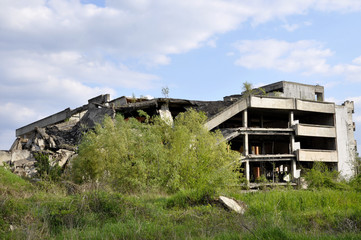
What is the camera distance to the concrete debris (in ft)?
38.2

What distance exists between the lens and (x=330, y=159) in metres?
29.9

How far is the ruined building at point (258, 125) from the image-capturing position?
2436cm

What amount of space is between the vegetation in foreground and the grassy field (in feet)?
0.10

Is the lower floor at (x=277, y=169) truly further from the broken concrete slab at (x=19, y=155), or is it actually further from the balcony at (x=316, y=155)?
the broken concrete slab at (x=19, y=155)

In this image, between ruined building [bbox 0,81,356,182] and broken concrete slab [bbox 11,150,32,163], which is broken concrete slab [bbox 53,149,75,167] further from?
broken concrete slab [bbox 11,150,32,163]

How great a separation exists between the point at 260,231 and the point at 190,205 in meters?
5.09

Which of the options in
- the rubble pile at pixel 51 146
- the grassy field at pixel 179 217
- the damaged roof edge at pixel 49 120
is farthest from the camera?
the damaged roof edge at pixel 49 120

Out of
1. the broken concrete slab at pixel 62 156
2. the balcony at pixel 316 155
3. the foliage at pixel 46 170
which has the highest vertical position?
the balcony at pixel 316 155

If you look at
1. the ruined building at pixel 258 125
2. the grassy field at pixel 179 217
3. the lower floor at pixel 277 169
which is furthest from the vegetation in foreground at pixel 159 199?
Answer: the lower floor at pixel 277 169

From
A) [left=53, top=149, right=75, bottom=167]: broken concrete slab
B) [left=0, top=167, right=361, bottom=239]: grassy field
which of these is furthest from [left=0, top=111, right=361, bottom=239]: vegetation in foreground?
[left=53, top=149, right=75, bottom=167]: broken concrete slab

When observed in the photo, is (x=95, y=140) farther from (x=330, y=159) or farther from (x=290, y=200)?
(x=330, y=159)

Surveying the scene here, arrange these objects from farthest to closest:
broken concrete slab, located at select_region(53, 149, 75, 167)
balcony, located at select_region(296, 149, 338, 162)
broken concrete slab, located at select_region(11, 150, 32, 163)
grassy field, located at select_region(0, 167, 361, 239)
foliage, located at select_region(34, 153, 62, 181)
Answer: balcony, located at select_region(296, 149, 338, 162) → broken concrete slab, located at select_region(11, 150, 32, 163) → broken concrete slab, located at select_region(53, 149, 75, 167) → foliage, located at select_region(34, 153, 62, 181) → grassy field, located at select_region(0, 167, 361, 239)

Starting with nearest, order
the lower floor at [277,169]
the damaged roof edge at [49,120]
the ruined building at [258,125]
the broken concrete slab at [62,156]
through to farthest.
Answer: the broken concrete slab at [62,156] < the ruined building at [258,125] < the lower floor at [277,169] < the damaged roof edge at [49,120]

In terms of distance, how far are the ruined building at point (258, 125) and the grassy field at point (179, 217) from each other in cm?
981
